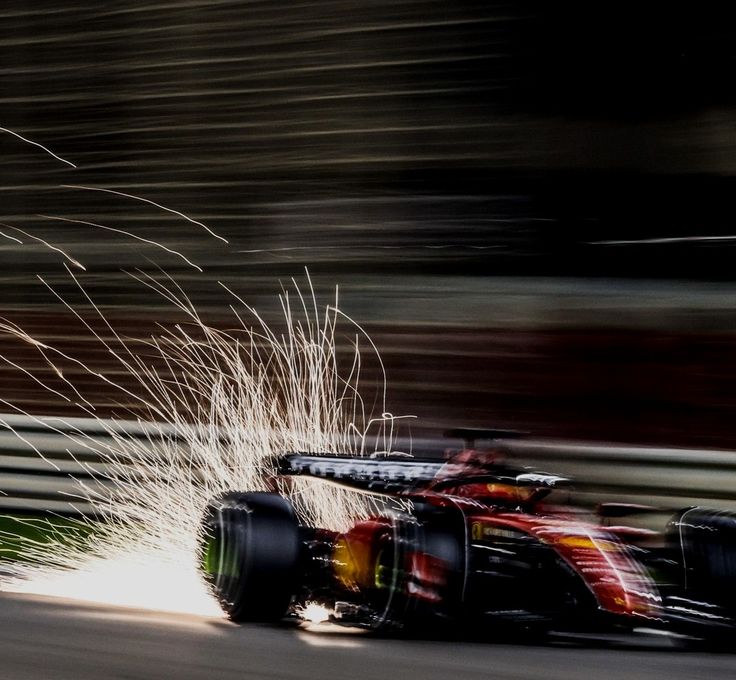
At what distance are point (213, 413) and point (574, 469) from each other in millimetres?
2302

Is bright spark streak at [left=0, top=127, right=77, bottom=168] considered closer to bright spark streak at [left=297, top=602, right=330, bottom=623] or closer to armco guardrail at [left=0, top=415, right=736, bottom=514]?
armco guardrail at [left=0, top=415, right=736, bottom=514]

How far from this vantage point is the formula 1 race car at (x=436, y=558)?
606cm

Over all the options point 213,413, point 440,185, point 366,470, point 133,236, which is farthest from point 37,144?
point 366,470

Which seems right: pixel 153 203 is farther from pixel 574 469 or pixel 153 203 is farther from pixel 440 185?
pixel 574 469

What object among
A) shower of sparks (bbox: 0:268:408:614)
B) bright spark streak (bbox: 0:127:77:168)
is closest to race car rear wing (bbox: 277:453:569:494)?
shower of sparks (bbox: 0:268:408:614)

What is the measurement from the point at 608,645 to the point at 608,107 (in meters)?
4.92

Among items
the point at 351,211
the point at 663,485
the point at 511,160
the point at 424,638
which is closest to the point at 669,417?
the point at 663,485

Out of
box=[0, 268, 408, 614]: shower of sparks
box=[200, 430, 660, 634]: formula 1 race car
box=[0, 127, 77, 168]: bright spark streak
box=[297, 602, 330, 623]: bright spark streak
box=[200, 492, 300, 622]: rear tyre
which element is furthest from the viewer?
box=[0, 127, 77, 168]: bright spark streak

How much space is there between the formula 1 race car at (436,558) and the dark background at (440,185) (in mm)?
3465

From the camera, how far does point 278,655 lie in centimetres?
588

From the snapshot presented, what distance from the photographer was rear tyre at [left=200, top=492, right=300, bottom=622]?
6336 millimetres

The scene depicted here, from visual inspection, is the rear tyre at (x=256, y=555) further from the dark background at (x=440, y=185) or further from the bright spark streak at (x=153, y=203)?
the bright spark streak at (x=153, y=203)

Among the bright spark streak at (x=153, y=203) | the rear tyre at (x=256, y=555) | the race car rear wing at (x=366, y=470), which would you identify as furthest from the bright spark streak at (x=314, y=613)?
the bright spark streak at (x=153, y=203)

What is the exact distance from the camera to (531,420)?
33.2 ft
